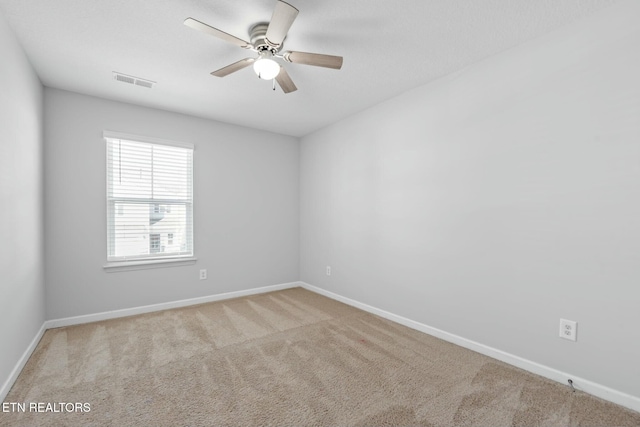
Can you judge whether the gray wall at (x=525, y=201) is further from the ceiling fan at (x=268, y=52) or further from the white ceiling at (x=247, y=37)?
the ceiling fan at (x=268, y=52)

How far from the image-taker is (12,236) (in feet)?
6.77

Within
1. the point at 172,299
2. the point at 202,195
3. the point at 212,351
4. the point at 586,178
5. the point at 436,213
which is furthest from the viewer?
the point at 202,195

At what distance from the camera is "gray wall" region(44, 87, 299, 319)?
10.1ft

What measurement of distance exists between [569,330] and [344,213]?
8.37 ft

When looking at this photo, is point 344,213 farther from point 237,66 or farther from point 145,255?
point 145,255

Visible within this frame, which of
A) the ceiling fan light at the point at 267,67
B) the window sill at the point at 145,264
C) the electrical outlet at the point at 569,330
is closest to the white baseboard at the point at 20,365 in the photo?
the window sill at the point at 145,264

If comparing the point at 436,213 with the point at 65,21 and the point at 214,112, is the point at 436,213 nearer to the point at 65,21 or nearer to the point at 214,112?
the point at 214,112

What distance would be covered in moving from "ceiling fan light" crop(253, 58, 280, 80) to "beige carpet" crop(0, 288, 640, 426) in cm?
225

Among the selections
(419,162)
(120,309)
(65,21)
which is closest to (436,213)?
(419,162)

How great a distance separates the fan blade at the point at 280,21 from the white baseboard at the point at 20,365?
2.86 m

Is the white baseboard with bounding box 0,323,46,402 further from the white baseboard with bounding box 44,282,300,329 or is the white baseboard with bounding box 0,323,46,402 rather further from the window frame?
the window frame

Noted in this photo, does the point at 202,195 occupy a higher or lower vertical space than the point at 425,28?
lower

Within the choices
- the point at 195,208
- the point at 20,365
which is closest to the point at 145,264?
the point at 195,208

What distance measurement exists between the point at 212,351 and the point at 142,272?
5.41 ft
